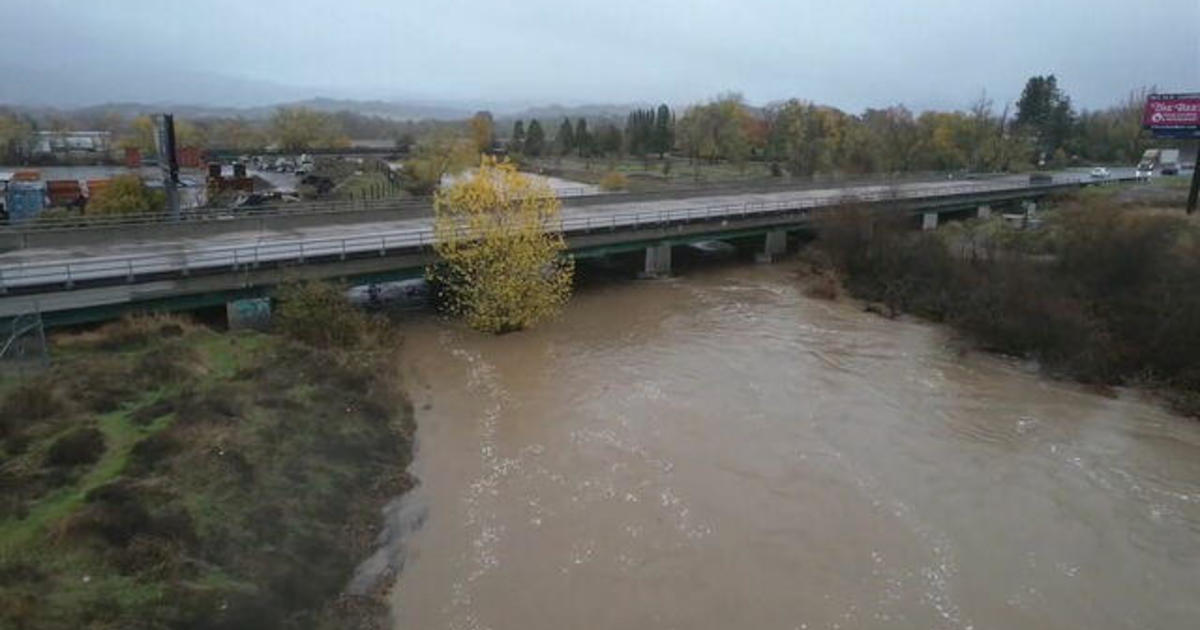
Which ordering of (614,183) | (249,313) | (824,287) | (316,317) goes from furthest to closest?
(614,183) → (824,287) → (249,313) → (316,317)

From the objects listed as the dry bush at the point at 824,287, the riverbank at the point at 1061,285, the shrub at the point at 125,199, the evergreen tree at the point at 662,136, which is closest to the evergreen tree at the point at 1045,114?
the evergreen tree at the point at 662,136

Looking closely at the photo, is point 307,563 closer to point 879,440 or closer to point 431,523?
point 431,523

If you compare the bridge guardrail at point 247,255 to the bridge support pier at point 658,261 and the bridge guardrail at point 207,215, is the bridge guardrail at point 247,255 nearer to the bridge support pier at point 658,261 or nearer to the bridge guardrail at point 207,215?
the bridge support pier at point 658,261

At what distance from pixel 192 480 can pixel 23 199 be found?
41.4 metres

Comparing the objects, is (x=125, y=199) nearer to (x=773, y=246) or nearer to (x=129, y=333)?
(x=129, y=333)

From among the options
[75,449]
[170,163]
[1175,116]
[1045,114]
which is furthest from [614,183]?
[1045,114]

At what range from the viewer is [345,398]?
85.2 ft

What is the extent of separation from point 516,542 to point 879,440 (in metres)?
12.8

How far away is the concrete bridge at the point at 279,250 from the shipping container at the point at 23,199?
16851mm

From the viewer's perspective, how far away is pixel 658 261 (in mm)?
49188

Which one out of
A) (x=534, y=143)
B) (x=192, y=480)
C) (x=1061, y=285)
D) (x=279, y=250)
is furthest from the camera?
(x=534, y=143)

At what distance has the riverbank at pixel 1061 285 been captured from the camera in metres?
33.3

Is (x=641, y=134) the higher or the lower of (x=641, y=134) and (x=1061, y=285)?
the higher

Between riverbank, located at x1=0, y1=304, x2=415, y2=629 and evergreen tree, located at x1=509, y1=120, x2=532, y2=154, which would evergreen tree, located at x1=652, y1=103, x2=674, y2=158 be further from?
riverbank, located at x1=0, y1=304, x2=415, y2=629
